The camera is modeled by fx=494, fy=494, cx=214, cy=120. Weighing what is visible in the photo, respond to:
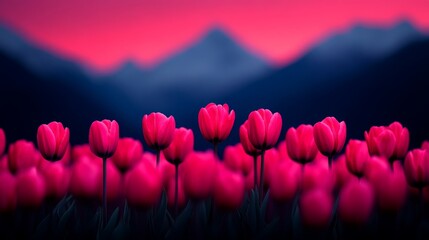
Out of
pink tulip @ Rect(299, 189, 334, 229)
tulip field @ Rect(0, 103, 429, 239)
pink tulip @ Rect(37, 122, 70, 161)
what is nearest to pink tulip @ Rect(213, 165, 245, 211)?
tulip field @ Rect(0, 103, 429, 239)

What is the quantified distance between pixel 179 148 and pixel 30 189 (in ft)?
0.85

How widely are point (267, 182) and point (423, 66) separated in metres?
1.03

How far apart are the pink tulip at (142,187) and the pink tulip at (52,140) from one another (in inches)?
9.4

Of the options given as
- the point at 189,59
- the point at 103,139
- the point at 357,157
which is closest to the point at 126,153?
the point at 103,139

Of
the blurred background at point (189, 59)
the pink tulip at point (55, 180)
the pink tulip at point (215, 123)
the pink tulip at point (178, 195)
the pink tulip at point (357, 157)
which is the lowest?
the pink tulip at point (178, 195)

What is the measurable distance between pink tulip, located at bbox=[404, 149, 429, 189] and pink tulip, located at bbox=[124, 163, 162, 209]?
0.42 m

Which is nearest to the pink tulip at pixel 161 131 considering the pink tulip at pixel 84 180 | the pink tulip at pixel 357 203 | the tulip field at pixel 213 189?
the tulip field at pixel 213 189

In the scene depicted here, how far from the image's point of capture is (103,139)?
86cm

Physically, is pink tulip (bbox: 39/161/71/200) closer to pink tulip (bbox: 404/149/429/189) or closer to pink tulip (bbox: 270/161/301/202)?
pink tulip (bbox: 270/161/301/202)

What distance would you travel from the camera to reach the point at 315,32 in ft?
6.01

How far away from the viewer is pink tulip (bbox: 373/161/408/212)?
2.20ft

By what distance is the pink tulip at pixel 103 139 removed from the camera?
86 centimetres

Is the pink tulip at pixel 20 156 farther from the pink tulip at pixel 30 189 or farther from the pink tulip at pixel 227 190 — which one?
the pink tulip at pixel 227 190

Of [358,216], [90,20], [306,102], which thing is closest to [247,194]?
[358,216]
